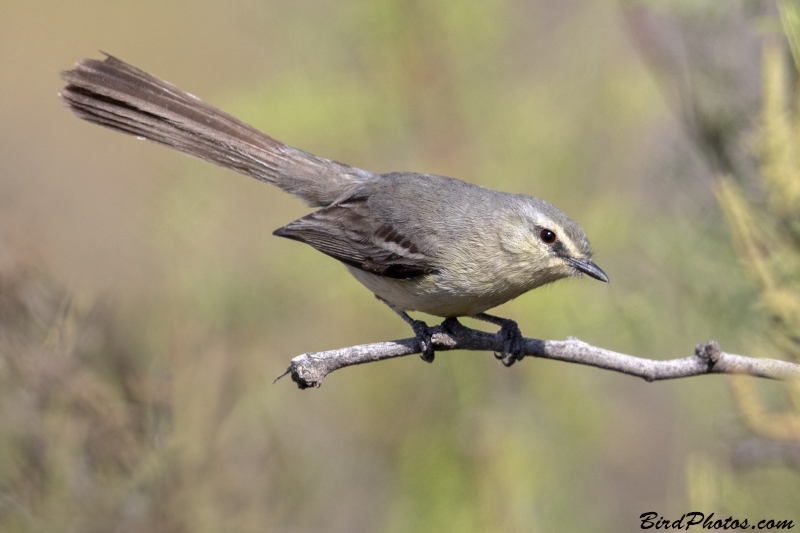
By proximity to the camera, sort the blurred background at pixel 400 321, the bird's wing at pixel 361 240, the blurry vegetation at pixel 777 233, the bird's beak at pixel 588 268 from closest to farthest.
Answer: the blurry vegetation at pixel 777 233
the blurred background at pixel 400 321
the bird's beak at pixel 588 268
the bird's wing at pixel 361 240

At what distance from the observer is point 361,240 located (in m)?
3.80

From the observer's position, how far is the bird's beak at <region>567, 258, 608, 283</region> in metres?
3.31

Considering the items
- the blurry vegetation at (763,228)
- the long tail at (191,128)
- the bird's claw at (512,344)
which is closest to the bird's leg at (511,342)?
the bird's claw at (512,344)

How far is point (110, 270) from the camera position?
13.0 feet

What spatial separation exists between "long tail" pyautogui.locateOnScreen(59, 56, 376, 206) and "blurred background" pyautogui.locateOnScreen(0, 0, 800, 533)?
380 mm

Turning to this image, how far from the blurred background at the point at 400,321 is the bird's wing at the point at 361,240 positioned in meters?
0.68

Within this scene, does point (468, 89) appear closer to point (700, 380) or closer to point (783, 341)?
point (700, 380)

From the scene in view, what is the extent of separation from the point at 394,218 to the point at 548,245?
0.82m

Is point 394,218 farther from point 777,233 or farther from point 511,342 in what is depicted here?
point 777,233

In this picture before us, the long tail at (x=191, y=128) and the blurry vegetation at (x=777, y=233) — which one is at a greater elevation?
the long tail at (x=191, y=128)

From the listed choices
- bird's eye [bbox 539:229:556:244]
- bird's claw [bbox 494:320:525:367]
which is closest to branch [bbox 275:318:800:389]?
bird's claw [bbox 494:320:525:367]

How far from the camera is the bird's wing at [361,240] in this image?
3568mm

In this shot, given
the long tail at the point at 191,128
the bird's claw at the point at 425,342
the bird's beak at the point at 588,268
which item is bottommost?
the bird's claw at the point at 425,342

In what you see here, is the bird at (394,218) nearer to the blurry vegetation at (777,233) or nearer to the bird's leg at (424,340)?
the bird's leg at (424,340)
